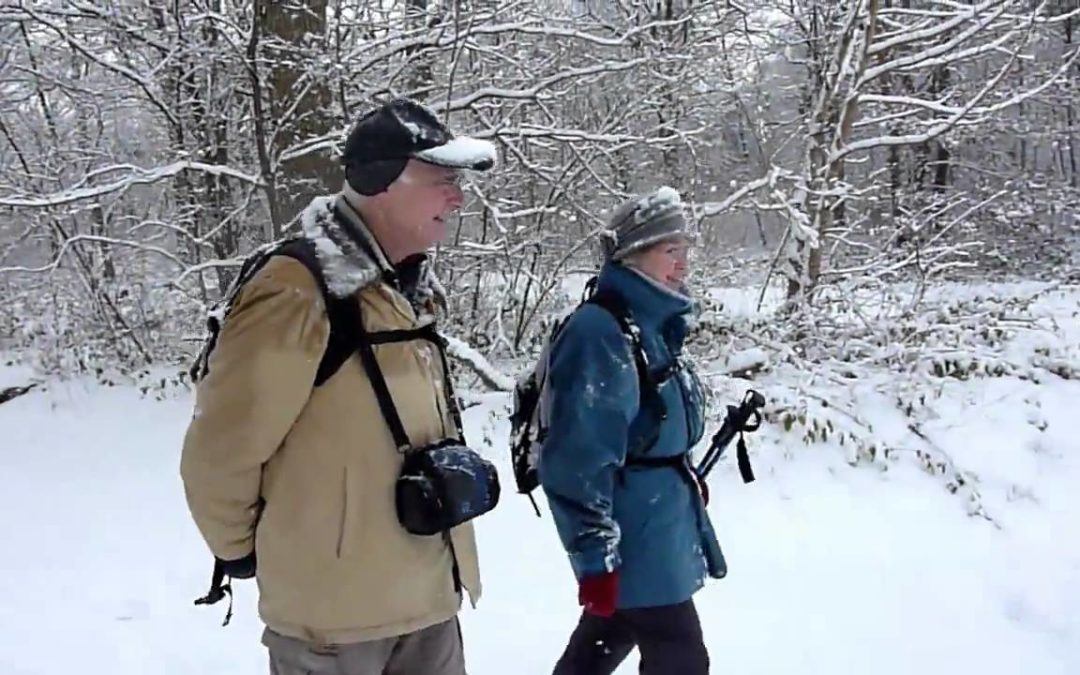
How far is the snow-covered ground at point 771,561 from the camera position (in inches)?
166

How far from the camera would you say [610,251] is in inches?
115

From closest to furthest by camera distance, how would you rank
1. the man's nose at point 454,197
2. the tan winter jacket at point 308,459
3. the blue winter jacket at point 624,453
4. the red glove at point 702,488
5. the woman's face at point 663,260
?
the tan winter jacket at point 308,459 < the man's nose at point 454,197 < the blue winter jacket at point 624,453 < the woman's face at point 663,260 < the red glove at point 702,488

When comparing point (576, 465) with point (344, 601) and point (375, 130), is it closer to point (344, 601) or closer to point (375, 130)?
point (344, 601)

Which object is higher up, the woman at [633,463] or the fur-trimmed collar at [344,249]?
the fur-trimmed collar at [344,249]

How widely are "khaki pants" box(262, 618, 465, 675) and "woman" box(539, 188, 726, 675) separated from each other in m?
0.48

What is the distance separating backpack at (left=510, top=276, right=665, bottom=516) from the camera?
9.04ft

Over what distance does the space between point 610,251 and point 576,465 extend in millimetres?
677

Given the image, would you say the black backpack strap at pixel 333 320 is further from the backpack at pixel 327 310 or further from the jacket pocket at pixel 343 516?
the jacket pocket at pixel 343 516

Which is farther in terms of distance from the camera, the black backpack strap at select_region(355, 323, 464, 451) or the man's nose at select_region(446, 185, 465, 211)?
the man's nose at select_region(446, 185, 465, 211)

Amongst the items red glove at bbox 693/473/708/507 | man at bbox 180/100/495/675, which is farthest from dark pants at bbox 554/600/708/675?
man at bbox 180/100/495/675

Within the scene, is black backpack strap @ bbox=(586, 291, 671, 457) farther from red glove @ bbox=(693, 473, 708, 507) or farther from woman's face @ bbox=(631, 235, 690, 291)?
red glove @ bbox=(693, 473, 708, 507)

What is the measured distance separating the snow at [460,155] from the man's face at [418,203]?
0.02m

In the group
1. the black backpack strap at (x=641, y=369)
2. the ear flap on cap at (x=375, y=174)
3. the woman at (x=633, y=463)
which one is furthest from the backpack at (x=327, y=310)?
the black backpack strap at (x=641, y=369)

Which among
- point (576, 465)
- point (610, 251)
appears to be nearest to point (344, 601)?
point (576, 465)
